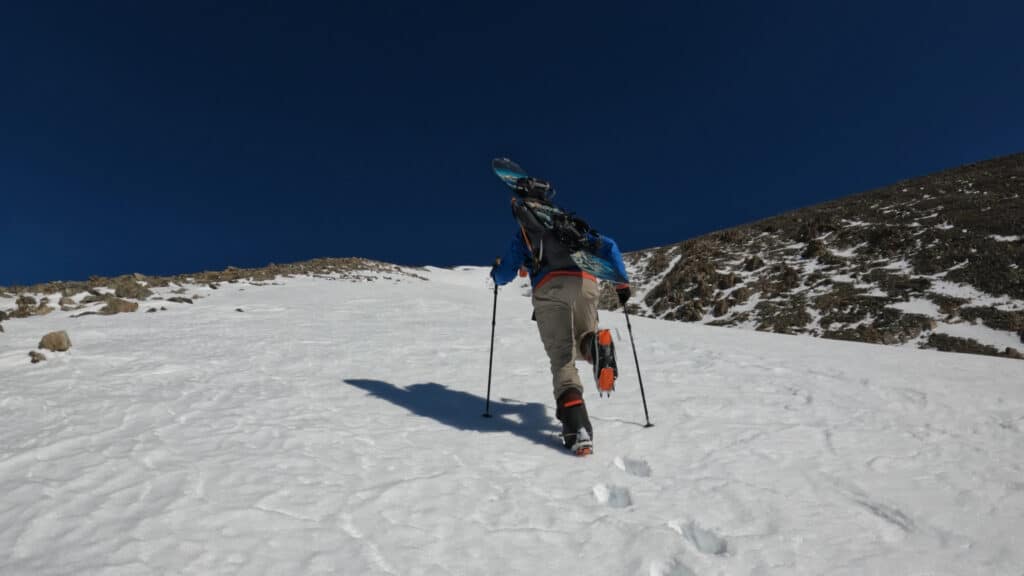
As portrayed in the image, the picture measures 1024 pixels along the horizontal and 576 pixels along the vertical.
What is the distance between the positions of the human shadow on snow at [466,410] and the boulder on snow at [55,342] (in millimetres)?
4856

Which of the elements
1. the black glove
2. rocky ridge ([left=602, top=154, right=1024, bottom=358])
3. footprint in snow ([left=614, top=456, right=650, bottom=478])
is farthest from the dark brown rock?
footprint in snow ([left=614, top=456, right=650, bottom=478])

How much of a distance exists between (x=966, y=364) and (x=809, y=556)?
7653mm

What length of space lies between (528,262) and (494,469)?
254cm

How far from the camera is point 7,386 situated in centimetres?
567

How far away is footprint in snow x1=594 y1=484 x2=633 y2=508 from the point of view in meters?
3.49

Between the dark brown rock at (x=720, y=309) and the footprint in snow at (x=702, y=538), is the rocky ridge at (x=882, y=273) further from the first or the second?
the footprint in snow at (x=702, y=538)

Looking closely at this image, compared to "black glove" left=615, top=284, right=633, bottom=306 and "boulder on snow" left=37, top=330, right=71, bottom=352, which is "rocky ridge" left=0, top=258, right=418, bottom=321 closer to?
"boulder on snow" left=37, top=330, right=71, bottom=352

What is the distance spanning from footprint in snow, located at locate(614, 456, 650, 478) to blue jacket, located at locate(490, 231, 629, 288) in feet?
6.38

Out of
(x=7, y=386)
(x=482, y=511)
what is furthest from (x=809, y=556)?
(x=7, y=386)

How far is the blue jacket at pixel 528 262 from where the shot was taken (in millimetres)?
5180

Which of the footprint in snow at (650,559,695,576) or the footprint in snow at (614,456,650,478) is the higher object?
the footprint in snow at (614,456,650,478)

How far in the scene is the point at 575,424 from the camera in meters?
4.51

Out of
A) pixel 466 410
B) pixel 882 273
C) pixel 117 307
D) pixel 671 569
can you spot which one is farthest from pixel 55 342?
pixel 882 273

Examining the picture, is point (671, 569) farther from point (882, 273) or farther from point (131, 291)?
point (882, 273)
